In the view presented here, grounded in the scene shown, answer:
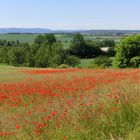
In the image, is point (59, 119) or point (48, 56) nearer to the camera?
point (59, 119)

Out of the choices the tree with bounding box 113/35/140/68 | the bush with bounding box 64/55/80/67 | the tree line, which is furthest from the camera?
the bush with bounding box 64/55/80/67

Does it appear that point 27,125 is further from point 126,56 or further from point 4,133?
point 126,56

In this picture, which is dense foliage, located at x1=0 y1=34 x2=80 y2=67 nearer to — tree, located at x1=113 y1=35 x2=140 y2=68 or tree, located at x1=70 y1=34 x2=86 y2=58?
tree, located at x1=70 y1=34 x2=86 y2=58

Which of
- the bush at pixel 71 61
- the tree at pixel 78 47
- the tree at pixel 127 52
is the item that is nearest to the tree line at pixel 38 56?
Result: the bush at pixel 71 61

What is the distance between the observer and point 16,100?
13477mm

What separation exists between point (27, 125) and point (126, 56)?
73624mm

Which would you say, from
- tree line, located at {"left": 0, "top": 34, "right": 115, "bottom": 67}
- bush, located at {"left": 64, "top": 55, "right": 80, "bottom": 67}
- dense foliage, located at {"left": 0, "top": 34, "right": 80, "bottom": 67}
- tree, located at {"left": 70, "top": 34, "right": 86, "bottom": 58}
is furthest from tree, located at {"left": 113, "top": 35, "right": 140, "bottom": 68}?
tree, located at {"left": 70, "top": 34, "right": 86, "bottom": 58}

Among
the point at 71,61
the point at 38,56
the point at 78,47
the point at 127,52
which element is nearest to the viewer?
the point at 127,52

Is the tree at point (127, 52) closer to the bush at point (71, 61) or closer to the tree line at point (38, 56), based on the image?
the tree line at point (38, 56)

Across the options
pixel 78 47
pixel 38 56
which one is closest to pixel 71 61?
pixel 38 56

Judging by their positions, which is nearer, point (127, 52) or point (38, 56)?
point (127, 52)

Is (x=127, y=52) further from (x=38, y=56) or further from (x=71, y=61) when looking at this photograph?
(x=71, y=61)

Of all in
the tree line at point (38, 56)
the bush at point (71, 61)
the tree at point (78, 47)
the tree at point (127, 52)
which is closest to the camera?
the tree at point (127, 52)

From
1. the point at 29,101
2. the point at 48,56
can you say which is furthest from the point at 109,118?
the point at 48,56
